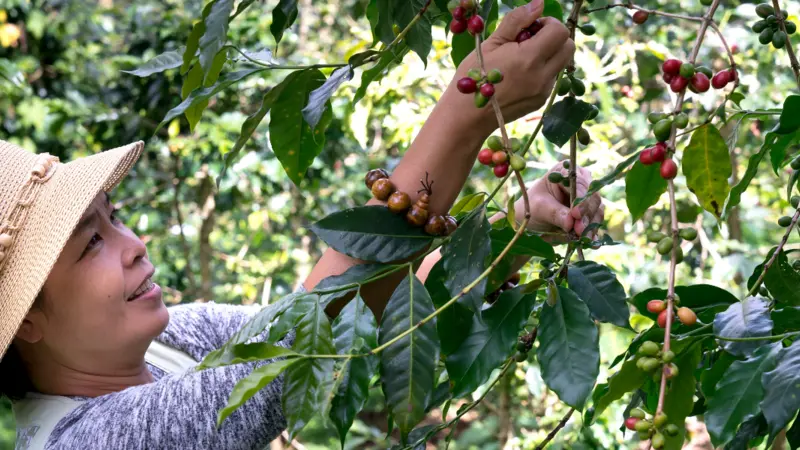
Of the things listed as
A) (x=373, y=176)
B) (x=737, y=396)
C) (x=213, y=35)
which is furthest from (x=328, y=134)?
(x=737, y=396)

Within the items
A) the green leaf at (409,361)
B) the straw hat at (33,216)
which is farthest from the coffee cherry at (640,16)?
the straw hat at (33,216)

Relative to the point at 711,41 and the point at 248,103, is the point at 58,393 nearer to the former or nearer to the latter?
the point at 711,41

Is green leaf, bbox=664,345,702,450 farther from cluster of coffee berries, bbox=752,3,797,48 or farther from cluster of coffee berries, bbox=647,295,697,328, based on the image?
cluster of coffee berries, bbox=752,3,797,48

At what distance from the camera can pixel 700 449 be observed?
14.4ft

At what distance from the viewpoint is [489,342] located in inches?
34.5

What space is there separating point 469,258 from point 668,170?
0.21m

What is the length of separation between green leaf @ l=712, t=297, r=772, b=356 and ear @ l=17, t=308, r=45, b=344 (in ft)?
3.12

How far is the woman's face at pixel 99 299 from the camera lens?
1224 mm

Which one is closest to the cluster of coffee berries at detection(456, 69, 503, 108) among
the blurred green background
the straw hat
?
the straw hat

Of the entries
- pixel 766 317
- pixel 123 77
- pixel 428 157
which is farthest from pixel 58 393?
pixel 123 77

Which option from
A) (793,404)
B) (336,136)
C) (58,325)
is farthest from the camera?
(336,136)

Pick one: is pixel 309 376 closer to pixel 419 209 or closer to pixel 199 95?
pixel 419 209

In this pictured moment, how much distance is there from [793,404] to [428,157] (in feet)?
1.49

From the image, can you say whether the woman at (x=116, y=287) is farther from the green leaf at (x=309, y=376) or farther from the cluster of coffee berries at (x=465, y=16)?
the green leaf at (x=309, y=376)
